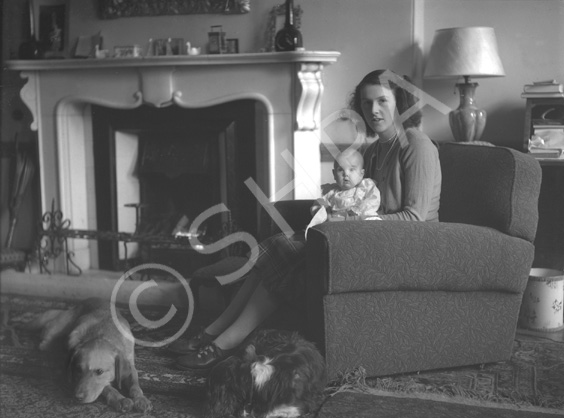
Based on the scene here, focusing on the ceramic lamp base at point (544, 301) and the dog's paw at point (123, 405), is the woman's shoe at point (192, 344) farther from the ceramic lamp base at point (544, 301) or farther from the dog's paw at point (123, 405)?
the ceramic lamp base at point (544, 301)

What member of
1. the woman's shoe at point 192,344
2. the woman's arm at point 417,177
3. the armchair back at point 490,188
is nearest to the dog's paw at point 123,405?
the woman's shoe at point 192,344

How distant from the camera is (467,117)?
1.13m

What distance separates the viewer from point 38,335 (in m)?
1.50

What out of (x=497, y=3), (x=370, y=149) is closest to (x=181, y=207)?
(x=370, y=149)

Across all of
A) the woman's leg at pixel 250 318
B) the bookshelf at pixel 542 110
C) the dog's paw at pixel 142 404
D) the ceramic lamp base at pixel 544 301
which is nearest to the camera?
the bookshelf at pixel 542 110

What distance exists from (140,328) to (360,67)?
77 cm

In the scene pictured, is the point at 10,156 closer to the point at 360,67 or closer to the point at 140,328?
the point at 140,328

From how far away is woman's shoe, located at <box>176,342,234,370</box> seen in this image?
1.29 m

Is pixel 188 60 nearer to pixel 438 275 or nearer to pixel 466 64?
pixel 466 64

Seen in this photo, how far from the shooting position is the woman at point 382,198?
3.74ft

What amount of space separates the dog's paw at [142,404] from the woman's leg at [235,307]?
0.24m

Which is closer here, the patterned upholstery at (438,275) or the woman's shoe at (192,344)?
the patterned upholstery at (438,275)

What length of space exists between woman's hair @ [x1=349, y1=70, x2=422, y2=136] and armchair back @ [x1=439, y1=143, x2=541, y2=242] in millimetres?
141

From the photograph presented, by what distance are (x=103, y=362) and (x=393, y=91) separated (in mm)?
740
